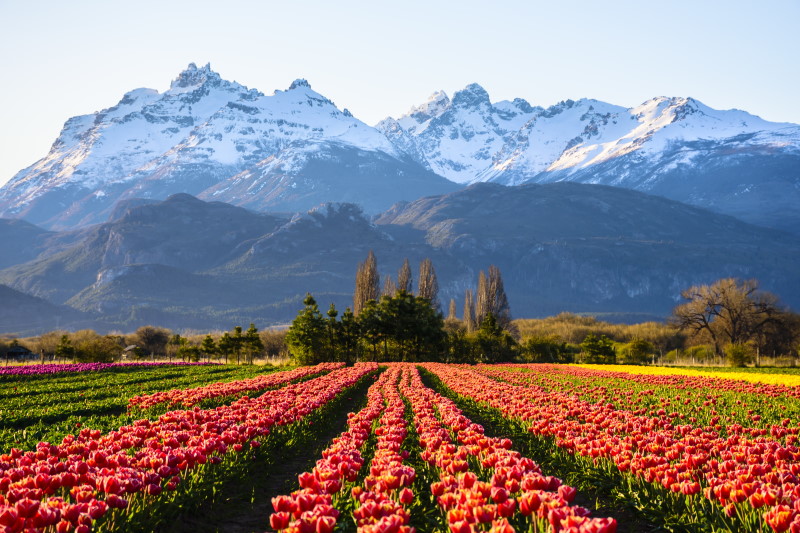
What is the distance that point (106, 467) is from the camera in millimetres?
7395

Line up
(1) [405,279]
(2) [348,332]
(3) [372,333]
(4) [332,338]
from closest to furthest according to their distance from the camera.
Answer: (4) [332,338], (2) [348,332], (3) [372,333], (1) [405,279]

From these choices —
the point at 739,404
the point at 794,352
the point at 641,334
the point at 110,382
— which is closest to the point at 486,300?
the point at 641,334

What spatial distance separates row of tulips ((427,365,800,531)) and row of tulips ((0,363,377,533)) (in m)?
5.58

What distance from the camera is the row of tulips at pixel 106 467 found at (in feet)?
17.8

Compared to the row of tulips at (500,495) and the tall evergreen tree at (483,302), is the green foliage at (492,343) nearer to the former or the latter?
the tall evergreen tree at (483,302)

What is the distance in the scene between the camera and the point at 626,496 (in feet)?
28.5

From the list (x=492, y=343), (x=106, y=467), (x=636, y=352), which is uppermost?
(x=106, y=467)

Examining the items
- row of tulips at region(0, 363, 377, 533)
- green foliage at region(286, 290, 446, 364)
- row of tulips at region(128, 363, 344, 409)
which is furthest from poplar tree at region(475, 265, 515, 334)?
row of tulips at region(0, 363, 377, 533)

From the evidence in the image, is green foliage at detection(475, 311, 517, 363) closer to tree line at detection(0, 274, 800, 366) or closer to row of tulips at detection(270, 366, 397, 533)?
tree line at detection(0, 274, 800, 366)

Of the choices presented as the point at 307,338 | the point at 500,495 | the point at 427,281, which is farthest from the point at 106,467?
the point at 427,281

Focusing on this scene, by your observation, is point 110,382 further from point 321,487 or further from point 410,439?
point 321,487

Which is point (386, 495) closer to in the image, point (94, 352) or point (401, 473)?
point (401, 473)

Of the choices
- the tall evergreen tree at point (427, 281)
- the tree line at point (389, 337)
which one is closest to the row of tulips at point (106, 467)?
the tree line at point (389, 337)

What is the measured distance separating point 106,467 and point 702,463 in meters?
7.53
